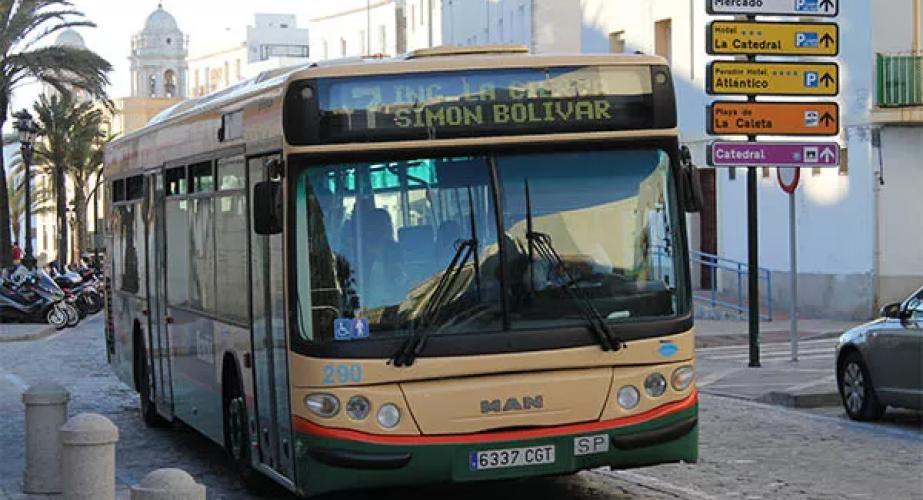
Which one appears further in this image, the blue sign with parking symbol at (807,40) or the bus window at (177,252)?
the blue sign with parking symbol at (807,40)

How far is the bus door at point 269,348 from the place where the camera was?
10312 mm

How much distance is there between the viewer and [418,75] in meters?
10.2

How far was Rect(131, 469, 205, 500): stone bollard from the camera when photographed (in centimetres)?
720

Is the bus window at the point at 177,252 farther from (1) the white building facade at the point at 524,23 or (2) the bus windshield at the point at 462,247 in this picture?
(1) the white building facade at the point at 524,23

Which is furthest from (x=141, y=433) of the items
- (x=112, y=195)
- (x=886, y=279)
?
(x=886, y=279)

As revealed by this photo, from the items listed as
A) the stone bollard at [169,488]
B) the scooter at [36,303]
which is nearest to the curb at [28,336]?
the scooter at [36,303]

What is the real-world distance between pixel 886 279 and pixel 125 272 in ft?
59.8

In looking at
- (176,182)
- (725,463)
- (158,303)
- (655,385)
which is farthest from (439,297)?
(158,303)

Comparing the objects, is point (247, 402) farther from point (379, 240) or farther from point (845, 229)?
point (845, 229)

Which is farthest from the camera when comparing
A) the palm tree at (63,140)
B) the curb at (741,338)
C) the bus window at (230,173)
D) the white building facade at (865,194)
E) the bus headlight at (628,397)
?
the palm tree at (63,140)

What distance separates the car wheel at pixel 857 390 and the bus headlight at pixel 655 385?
6227mm

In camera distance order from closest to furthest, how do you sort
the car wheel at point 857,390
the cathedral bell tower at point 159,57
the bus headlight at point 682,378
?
the bus headlight at point 682,378 < the car wheel at point 857,390 < the cathedral bell tower at point 159,57

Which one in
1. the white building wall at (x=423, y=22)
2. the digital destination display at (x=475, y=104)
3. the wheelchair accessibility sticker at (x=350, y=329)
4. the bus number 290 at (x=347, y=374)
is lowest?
Answer: the bus number 290 at (x=347, y=374)

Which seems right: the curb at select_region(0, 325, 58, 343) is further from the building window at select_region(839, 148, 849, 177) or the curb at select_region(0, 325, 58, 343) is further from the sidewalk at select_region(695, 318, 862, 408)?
the building window at select_region(839, 148, 849, 177)
